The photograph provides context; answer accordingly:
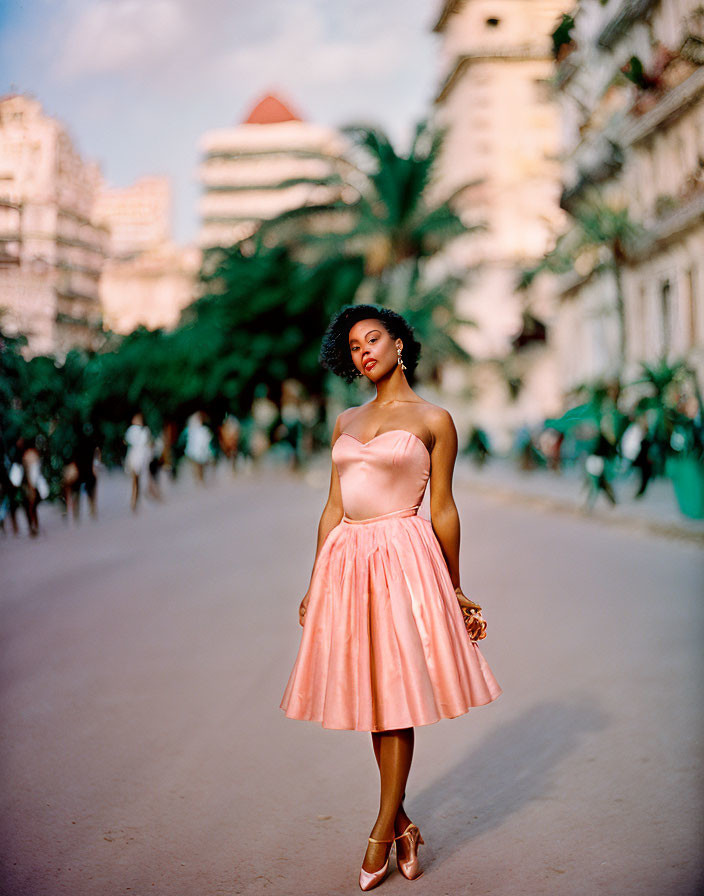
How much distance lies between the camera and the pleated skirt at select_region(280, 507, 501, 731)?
9.97ft

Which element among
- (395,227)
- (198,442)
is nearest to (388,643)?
(198,442)

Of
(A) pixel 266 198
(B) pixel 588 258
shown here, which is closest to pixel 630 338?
(B) pixel 588 258

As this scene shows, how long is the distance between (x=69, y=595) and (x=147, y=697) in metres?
3.53

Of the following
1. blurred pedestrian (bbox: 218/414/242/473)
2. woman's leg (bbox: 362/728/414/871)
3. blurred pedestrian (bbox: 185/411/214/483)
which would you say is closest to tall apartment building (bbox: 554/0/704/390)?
woman's leg (bbox: 362/728/414/871)

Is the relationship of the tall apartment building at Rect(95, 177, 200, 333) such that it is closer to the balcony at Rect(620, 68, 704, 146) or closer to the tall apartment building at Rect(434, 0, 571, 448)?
the balcony at Rect(620, 68, 704, 146)

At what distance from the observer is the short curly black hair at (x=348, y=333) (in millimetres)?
3385

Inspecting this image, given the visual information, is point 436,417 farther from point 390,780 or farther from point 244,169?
point 244,169

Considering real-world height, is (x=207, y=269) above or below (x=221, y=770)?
above

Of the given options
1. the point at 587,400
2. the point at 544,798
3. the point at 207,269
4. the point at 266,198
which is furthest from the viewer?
the point at 266,198

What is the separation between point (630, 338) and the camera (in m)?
27.6

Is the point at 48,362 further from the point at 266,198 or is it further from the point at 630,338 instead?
the point at 266,198

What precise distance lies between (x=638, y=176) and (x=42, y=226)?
2244 centimetres

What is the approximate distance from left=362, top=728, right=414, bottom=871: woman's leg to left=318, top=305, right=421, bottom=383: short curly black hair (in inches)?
46.5

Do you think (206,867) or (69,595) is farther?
(69,595)
